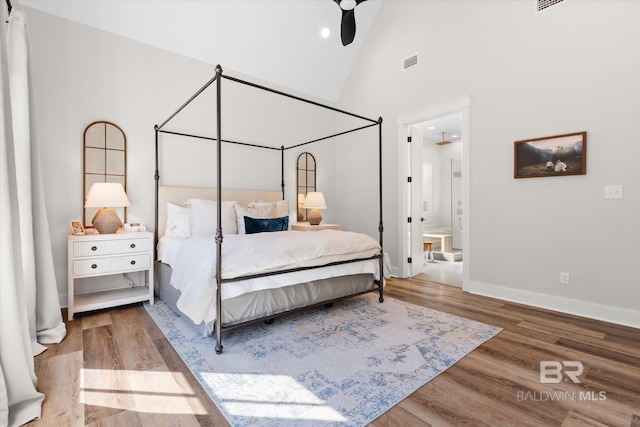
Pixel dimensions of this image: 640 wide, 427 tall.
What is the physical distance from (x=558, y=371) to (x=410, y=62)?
4.03 meters

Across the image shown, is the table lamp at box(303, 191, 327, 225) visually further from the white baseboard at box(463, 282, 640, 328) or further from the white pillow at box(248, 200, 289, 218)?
the white baseboard at box(463, 282, 640, 328)

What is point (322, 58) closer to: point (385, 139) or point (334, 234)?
point (385, 139)

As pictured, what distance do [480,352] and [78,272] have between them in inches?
139

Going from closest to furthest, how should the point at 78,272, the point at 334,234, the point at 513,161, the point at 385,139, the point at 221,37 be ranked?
the point at 78,272 → the point at 334,234 → the point at 513,161 → the point at 221,37 → the point at 385,139

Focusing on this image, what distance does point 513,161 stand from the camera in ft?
11.6

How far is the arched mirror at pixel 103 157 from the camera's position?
3.43 metres

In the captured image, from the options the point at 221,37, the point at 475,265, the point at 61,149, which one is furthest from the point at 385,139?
the point at 61,149

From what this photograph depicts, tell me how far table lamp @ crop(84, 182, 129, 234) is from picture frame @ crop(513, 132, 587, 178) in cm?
427

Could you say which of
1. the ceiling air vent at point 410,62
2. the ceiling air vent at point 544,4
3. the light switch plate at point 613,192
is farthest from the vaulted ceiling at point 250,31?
the light switch plate at point 613,192

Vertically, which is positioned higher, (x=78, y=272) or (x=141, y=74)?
(x=141, y=74)

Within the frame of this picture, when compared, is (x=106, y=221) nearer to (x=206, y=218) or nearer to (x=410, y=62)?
(x=206, y=218)

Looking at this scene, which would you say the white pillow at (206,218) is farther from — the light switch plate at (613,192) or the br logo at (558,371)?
the light switch plate at (613,192)

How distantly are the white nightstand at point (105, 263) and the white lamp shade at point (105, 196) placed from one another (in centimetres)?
32

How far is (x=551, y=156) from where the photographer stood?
3.25m
